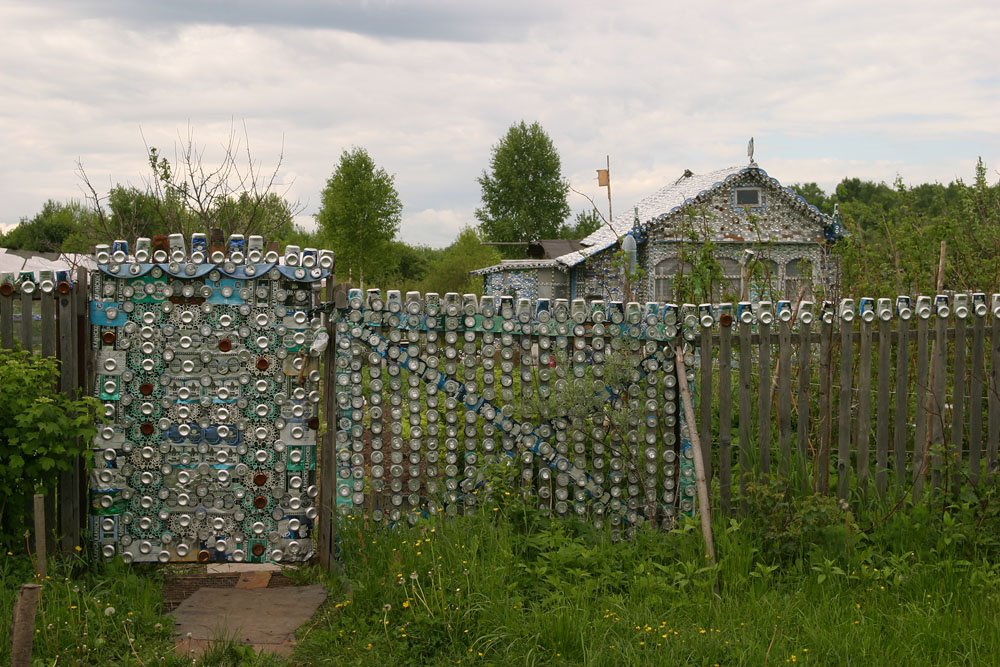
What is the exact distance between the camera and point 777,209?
24.7m

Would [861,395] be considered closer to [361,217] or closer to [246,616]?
[246,616]

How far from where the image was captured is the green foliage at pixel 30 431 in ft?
17.3

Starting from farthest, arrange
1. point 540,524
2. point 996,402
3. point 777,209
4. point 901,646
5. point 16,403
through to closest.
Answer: point 777,209, point 996,402, point 540,524, point 16,403, point 901,646

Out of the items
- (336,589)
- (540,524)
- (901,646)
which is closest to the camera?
(901,646)

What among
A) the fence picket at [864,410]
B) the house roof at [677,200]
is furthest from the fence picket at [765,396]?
the house roof at [677,200]

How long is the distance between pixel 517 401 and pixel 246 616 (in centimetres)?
219

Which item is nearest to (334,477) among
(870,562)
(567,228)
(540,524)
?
(540,524)

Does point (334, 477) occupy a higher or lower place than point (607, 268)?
lower

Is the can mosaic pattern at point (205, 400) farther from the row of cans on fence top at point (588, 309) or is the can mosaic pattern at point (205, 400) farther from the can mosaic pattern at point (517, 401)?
the row of cans on fence top at point (588, 309)

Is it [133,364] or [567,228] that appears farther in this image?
[567,228]

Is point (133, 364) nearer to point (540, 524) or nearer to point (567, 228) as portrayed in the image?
point (540, 524)

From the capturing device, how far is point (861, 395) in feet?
20.4

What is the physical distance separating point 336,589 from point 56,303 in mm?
2604

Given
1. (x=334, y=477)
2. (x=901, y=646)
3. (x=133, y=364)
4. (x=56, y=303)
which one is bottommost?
(x=901, y=646)
